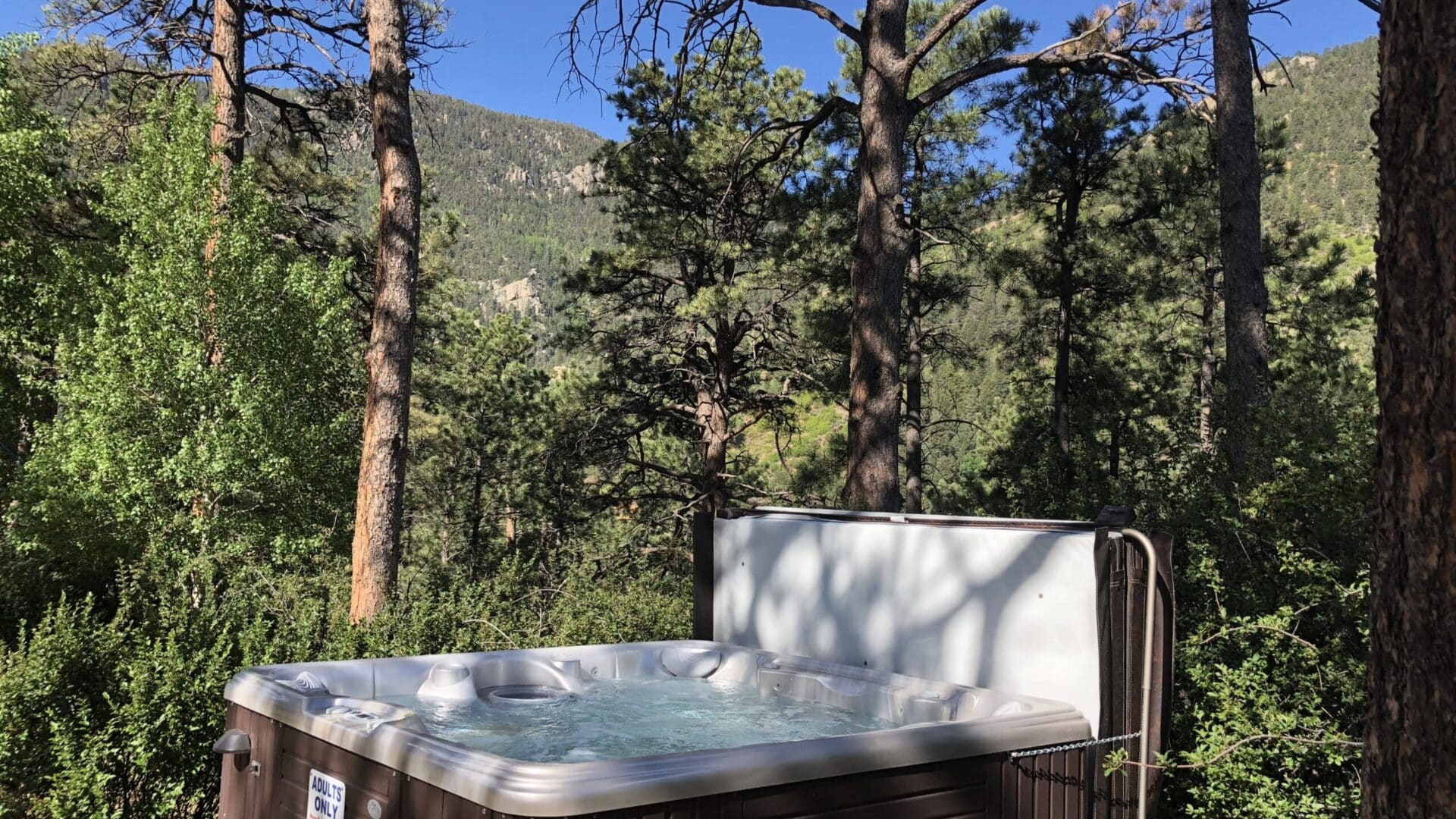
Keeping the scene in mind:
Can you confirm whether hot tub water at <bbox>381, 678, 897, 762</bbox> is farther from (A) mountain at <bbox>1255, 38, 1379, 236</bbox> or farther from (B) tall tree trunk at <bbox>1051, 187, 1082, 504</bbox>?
(B) tall tree trunk at <bbox>1051, 187, 1082, 504</bbox>

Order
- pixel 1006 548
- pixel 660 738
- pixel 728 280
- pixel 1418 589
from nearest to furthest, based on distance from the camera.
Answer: pixel 1418 589 → pixel 1006 548 → pixel 660 738 → pixel 728 280

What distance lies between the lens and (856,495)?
21.1 ft

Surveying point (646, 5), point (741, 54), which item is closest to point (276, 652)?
point (646, 5)

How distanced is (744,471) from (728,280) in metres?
3.38

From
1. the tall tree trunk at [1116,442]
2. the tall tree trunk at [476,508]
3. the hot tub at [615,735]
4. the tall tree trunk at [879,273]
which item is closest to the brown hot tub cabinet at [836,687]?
the hot tub at [615,735]

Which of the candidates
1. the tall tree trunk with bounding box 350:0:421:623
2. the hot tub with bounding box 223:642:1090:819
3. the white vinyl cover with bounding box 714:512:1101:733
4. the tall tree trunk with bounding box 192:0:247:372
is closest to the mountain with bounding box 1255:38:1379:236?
the white vinyl cover with bounding box 714:512:1101:733

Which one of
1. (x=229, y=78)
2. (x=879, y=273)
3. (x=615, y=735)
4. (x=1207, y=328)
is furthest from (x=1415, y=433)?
(x=1207, y=328)

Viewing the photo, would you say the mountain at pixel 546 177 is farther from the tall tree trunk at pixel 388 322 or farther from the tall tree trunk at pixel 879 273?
the tall tree trunk at pixel 879 273

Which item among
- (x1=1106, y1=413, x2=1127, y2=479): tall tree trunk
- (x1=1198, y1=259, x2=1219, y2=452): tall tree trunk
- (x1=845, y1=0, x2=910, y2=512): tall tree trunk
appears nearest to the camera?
(x1=845, y1=0, x2=910, y2=512): tall tree trunk

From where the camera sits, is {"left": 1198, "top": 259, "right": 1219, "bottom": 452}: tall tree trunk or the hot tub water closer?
the hot tub water

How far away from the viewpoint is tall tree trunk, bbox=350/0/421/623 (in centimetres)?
602

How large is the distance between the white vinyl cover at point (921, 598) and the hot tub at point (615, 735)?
0.50 ft

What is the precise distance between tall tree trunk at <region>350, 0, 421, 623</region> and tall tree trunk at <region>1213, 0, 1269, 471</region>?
201 inches

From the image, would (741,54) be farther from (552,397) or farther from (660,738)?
(660,738)
